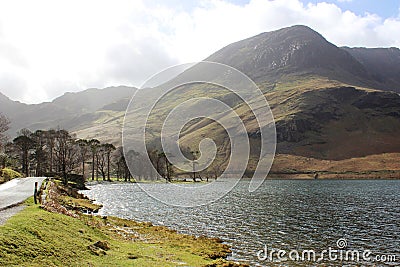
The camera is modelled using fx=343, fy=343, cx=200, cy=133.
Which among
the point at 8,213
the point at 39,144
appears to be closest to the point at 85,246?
the point at 8,213

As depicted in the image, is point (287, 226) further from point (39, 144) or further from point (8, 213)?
point (39, 144)

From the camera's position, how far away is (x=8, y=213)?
2581 cm

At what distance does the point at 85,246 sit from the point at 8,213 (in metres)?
7.42

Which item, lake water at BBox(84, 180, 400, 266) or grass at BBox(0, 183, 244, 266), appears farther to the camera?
lake water at BBox(84, 180, 400, 266)

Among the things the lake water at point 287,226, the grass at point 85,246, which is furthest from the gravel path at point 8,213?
the lake water at point 287,226

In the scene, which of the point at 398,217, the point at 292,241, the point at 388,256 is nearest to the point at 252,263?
the point at 292,241

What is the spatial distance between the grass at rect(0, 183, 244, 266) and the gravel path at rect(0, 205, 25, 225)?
565 mm

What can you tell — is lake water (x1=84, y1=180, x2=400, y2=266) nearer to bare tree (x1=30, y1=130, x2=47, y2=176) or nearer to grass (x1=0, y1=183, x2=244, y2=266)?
grass (x1=0, y1=183, x2=244, y2=266)

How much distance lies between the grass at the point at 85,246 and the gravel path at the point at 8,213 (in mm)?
565

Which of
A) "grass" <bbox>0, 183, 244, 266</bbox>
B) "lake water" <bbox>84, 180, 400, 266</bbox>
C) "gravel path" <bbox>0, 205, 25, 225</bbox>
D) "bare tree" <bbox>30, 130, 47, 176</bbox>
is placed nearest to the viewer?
"grass" <bbox>0, 183, 244, 266</bbox>

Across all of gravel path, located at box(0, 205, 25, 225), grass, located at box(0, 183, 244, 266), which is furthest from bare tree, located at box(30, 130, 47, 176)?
gravel path, located at box(0, 205, 25, 225)

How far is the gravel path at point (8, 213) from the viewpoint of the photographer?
23.0 metres

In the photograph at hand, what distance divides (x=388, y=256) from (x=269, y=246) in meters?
10.4

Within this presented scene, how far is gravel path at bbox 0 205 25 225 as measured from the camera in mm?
23000
